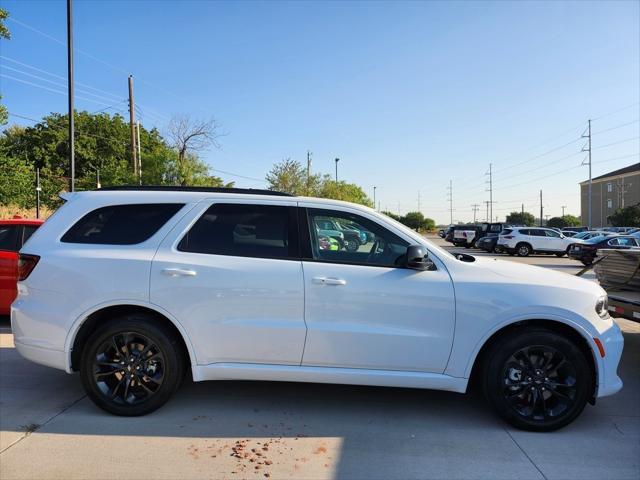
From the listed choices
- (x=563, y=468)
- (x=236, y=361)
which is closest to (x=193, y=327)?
(x=236, y=361)

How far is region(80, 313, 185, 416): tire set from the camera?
12.9 feet

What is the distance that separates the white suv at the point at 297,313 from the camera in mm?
3766

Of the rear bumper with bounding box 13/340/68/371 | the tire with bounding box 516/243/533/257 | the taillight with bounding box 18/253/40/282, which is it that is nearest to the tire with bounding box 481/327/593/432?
the rear bumper with bounding box 13/340/68/371

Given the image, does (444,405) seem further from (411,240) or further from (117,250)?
(117,250)

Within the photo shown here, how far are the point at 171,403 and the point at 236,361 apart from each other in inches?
34.4

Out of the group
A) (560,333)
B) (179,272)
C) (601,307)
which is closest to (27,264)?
(179,272)

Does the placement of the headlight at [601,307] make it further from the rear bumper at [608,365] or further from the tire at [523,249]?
the tire at [523,249]

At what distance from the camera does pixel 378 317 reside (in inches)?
148

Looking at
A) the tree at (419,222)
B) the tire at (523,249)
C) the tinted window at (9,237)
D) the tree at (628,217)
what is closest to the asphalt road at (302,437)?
the tinted window at (9,237)

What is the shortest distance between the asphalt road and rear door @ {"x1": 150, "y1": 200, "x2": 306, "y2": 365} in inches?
22.4

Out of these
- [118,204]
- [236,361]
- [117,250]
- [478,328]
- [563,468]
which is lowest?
[563,468]

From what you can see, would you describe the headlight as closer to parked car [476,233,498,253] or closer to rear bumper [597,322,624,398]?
rear bumper [597,322,624,398]

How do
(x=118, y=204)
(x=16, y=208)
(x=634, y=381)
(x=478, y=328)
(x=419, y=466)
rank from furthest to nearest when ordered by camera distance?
(x=16, y=208) → (x=634, y=381) → (x=118, y=204) → (x=478, y=328) → (x=419, y=466)

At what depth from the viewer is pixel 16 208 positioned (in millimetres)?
30766
